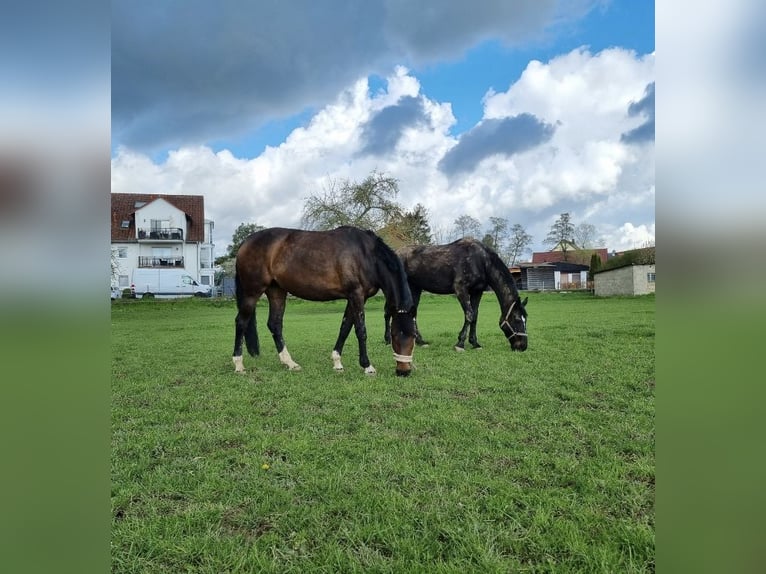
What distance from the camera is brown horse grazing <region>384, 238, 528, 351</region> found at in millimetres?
8211

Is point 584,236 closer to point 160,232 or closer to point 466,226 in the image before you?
point 466,226

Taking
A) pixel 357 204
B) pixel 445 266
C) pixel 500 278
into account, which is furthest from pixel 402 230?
pixel 500 278

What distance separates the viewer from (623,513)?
2223mm

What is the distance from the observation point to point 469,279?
9148 millimetres

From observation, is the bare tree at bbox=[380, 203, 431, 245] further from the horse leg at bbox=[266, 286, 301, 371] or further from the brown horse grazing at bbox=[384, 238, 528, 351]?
the horse leg at bbox=[266, 286, 301, 371]

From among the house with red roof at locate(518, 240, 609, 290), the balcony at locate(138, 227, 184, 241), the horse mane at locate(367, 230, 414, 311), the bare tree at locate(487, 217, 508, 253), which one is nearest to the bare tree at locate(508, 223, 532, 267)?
the bare tree at locate(487, 217, 508, 253)

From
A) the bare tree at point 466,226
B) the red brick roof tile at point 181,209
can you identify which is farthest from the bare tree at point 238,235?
the bare tree at point 466,226

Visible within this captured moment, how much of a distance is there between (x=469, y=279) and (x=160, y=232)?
116 feet

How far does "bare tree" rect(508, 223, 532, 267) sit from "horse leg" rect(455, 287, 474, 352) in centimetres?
3286
